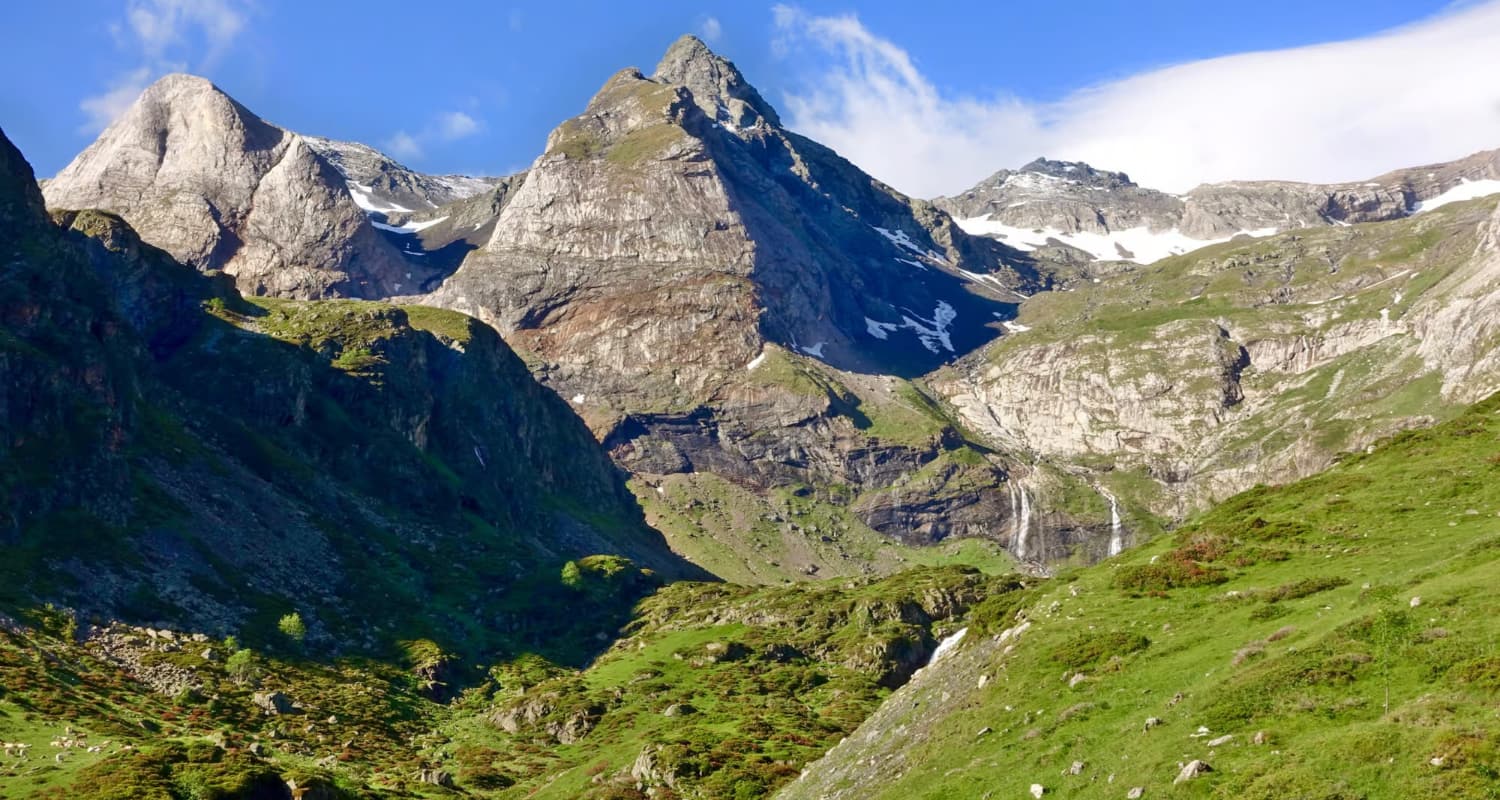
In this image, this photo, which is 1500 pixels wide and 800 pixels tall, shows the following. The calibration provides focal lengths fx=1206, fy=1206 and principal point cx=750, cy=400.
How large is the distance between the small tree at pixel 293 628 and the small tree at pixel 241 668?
1728cm

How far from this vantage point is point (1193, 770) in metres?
39.2

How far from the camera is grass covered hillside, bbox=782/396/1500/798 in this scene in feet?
121

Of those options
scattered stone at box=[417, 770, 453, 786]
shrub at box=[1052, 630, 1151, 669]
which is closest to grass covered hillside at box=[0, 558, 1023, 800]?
scattered stone at box=[417, 770, 453, 786]

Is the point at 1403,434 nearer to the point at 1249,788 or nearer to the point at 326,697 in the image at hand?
the point at 1249,788

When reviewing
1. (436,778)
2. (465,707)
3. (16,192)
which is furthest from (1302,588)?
(16,192)

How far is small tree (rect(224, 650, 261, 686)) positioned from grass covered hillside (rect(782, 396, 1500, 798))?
260 ft

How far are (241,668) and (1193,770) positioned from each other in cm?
11436

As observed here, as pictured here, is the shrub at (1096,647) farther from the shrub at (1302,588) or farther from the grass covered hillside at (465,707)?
the grass covered hillside at (465,707)

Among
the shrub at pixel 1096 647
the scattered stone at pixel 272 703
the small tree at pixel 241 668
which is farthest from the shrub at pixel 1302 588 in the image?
the small tree at pixel 241 668

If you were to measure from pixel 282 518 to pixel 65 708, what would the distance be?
299 ft

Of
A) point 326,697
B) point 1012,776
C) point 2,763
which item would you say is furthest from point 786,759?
point 326,697

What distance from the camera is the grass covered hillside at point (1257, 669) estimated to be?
3688 centimetres

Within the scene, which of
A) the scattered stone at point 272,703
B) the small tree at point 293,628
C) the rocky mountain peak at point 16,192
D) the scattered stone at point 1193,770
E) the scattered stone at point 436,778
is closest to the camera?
the scattered stone at point 1193,770

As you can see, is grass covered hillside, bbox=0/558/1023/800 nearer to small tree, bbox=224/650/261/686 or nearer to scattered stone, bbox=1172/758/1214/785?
small tree, bbox=224/650/261/686
